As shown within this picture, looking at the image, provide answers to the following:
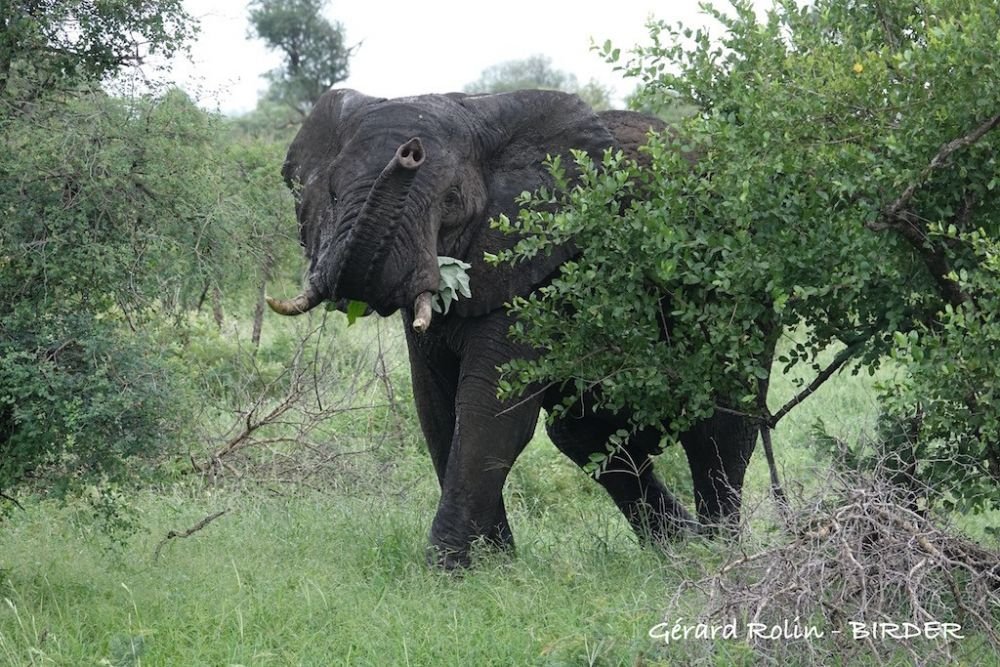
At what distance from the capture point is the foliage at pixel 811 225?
17.2ft

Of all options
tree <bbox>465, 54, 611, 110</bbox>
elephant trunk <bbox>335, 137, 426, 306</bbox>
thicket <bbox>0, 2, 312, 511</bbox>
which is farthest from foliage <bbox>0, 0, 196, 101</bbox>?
tree <bbox>465, 54, 611, 110</bbox>

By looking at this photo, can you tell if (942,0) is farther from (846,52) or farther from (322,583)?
(322,583)

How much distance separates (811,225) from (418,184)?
1.72 metres

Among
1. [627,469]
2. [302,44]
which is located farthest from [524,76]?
[627,469]

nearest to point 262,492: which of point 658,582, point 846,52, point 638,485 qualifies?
point 638,485

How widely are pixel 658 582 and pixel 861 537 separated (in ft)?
4.93

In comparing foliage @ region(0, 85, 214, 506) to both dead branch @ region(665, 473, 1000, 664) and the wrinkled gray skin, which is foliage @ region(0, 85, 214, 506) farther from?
dead branch @ region(665, 473, 1000, 664)

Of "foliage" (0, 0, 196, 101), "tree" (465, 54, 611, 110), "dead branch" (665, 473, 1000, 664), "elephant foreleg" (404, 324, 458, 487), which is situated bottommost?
"dead branch" (665, 473, 1000, 664)

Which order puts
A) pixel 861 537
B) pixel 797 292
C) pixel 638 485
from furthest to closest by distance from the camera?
pixel 638 485
pixel 797 292
pixel 861 537

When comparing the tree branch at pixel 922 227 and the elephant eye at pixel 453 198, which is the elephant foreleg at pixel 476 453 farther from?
the tree branch at pixel 922 227

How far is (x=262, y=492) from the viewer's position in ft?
28.7

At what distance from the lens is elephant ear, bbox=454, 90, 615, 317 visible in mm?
7051

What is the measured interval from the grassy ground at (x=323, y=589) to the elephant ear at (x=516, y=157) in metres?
1.23

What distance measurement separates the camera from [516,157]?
7.33 metres
